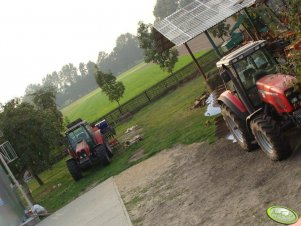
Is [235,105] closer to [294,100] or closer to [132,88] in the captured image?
[294,100]

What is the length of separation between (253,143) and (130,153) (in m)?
8.77

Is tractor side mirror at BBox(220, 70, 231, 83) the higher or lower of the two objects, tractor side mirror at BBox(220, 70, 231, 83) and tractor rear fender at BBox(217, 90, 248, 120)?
the higher

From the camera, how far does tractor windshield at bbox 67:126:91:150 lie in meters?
20.3

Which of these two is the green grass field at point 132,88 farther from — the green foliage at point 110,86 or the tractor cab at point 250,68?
the tractor cab at point 250,68

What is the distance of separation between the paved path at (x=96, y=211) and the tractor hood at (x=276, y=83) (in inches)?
178

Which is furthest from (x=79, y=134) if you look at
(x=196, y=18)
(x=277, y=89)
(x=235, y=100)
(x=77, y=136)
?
(x=277, y=89)

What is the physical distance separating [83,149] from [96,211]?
6525 millimetres

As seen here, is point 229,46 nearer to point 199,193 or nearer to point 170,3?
point 199,193

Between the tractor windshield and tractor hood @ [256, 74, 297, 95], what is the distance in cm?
1176

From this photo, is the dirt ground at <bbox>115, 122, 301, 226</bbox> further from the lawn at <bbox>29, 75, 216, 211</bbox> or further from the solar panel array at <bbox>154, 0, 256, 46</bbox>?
the solar panel array at <bbox>154, 0, 256, 46</bbox>

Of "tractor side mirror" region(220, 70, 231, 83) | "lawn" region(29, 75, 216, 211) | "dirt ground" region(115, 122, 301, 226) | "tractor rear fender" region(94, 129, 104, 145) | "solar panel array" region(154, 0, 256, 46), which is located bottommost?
"dirt ground" region(115, 122, 301, 226)

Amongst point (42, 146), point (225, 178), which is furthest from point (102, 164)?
point (225, 178)

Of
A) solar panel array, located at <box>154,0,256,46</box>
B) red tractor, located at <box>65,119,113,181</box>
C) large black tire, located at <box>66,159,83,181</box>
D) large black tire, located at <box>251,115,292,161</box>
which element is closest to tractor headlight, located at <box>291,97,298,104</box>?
large black tire, located at <box>251,115,292,161</box>

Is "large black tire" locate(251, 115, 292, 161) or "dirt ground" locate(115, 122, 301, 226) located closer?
"dirt ground" locate(115, 122, 301, 226)
